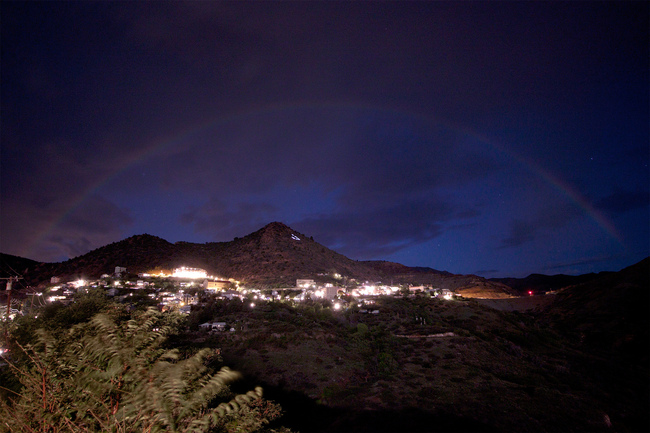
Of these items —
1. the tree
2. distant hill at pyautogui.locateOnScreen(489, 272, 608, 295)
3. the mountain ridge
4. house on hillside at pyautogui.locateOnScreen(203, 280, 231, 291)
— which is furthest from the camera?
distant hill at pyautogui.locateOnScreen(489, 272, 608, 295)

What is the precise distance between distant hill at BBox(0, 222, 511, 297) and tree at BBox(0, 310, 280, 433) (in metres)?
66.9

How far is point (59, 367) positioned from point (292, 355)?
2376 centimetres

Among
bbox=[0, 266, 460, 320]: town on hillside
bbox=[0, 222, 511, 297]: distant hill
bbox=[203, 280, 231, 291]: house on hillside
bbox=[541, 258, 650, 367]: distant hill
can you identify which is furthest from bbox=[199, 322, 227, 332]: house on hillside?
bbox=[541, 258, 650, 367]: distant hill

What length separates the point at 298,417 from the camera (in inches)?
698

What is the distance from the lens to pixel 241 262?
9419cm

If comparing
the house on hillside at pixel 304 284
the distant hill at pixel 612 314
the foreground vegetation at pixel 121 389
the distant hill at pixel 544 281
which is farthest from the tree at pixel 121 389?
the distant hill at pixel 544 281

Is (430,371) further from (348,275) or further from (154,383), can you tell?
(348,275)

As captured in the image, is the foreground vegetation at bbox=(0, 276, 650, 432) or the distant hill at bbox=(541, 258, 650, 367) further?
the distant hill at bbox=(541, 258, 650, 367)

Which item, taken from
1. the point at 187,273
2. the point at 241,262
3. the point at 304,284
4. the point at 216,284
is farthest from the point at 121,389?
the point at 241,262

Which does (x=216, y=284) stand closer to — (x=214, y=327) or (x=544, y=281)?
(x=214, y=327)

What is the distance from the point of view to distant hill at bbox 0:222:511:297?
3132 inches

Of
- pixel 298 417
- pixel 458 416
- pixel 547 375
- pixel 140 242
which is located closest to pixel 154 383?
pixel 298 417

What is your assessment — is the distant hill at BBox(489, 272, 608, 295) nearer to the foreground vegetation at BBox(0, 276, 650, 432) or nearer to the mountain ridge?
the mountain ridge

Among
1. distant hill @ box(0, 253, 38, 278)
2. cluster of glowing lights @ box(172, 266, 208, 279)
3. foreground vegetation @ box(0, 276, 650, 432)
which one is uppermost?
distant hill @ box(0, 253, 38, 278)
